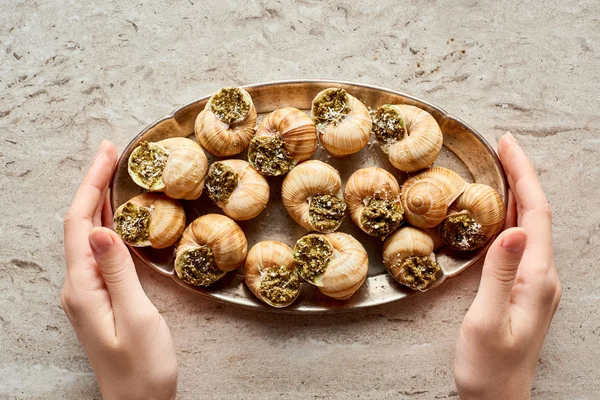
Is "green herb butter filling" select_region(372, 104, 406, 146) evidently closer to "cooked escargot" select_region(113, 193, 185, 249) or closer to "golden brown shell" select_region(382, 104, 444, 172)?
"golden brown shell" select_region(382, 104, 444, 172)

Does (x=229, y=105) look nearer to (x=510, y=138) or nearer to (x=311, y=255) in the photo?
(x=311, y=255)

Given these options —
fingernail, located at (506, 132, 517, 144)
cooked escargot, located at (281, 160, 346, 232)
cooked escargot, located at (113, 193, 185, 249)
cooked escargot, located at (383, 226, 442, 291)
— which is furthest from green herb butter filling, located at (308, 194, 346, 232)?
fingernail, located at (506, 132, 517, 144)

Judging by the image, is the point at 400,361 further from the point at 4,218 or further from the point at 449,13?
the point at 4,218

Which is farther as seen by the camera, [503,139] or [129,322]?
[503,139]

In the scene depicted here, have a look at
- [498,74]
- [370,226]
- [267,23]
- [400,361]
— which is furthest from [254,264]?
[498,74]

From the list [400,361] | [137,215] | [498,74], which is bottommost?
[400,361]

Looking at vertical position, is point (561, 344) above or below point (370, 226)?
below

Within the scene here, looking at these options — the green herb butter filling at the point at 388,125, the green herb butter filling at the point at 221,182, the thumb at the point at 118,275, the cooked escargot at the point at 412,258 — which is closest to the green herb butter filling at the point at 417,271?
the cooked escargot at the point at 412,258
